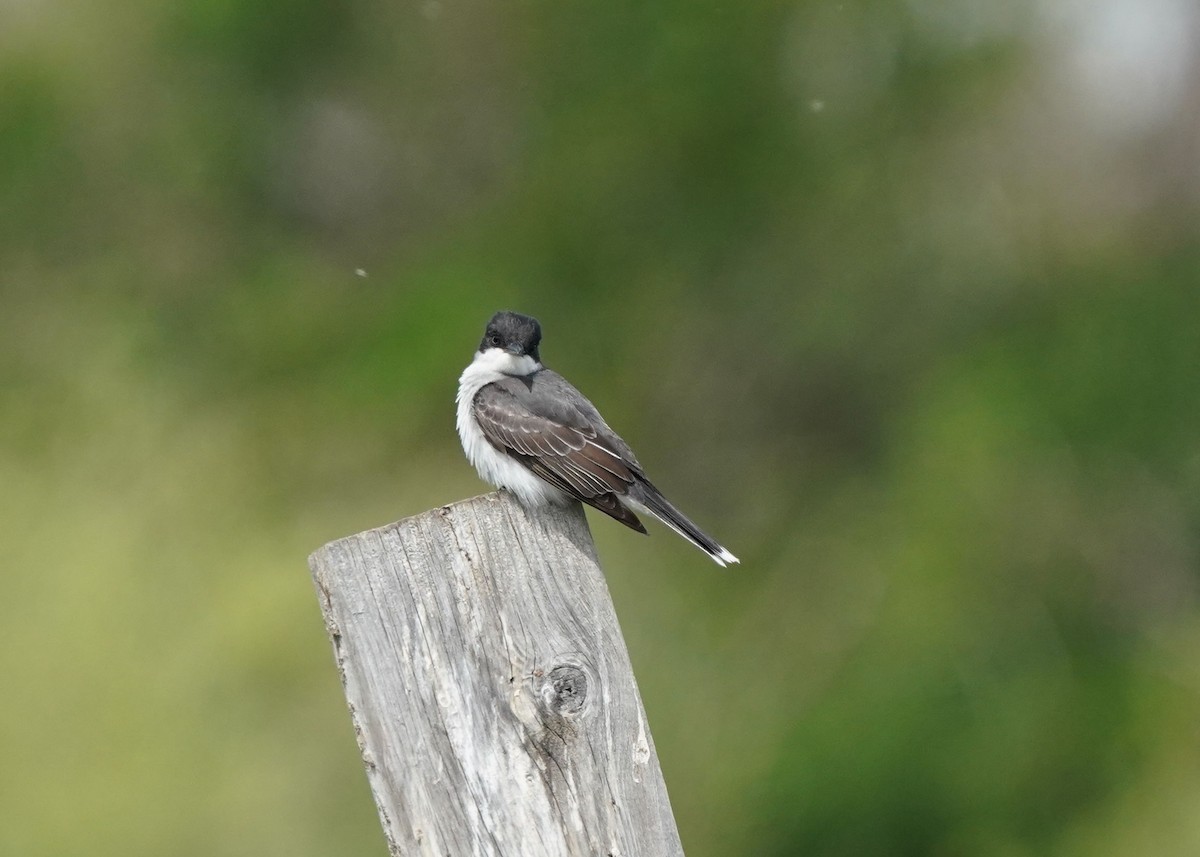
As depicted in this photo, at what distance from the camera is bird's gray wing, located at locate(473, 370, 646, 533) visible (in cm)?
443

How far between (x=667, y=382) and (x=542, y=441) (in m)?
5.34

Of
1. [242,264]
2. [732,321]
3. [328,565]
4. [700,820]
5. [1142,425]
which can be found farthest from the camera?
[242,264]

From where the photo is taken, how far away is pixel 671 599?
8797 mm

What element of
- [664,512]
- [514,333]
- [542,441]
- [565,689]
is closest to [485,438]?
[542,441]

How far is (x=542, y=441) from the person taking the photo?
183 inches

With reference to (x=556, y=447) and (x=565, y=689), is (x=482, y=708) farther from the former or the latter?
(x=556, y=447)

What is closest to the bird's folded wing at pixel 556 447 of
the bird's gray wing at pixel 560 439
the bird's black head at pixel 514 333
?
the bird's gray wing at pixel 560 439

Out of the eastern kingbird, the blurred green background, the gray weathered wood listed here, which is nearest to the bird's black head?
the eastern kingbird

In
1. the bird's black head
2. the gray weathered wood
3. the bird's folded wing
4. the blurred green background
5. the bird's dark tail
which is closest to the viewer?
the gray weathered wood

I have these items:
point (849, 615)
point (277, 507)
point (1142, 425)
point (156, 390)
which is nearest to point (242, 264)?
point (156, 390)

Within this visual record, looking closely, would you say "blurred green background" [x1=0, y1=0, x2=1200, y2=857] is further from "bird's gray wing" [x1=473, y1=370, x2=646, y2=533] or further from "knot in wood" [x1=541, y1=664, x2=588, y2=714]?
"knot in wood" [x1=541, y1=664, x2=588, y2=714]

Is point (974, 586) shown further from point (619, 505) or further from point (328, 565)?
point (328, 565)

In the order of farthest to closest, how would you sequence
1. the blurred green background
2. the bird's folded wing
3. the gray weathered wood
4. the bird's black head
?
1. the blurred green background
2. the bird's black head
3. the bird's folded wing
4. the gray weathered wood

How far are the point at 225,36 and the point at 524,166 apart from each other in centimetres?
273
